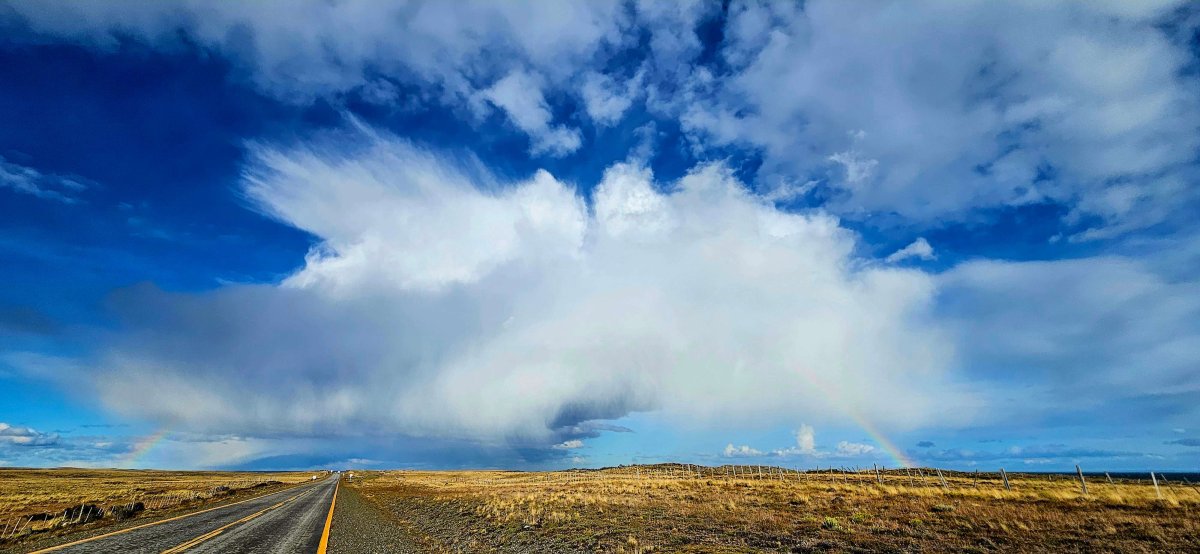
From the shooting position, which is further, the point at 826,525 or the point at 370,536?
the point at 826,525

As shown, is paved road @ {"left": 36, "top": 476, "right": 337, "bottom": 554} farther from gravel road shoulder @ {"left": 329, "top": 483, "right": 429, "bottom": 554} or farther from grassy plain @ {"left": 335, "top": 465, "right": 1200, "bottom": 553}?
grassy plain @ {"left": 335, "top": 465, "right": 1200, "bottom": 553}

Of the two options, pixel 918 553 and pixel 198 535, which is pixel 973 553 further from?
pixel 198 535

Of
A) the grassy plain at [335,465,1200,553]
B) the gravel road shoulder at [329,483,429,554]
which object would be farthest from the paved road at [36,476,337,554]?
the grassy plain at [335,465,1200,553]

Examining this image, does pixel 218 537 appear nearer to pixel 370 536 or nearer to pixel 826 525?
pixel 370 536

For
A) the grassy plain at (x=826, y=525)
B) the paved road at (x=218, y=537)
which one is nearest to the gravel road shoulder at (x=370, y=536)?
the grassy plain at (x=826, y=525)

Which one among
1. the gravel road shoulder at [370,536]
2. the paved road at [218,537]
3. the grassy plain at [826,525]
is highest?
the paved road at [218,537]

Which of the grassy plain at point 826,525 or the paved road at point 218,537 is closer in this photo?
the paved road at point 218,537

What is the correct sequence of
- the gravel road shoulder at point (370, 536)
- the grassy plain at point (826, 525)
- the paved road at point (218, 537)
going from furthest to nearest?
the gravel road shoulder at point (370, 536), the grassy plain at point (826, 525), the paved road at point (218, 537)

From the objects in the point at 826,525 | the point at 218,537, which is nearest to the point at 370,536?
the point at 218,537

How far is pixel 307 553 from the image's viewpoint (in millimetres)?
15133

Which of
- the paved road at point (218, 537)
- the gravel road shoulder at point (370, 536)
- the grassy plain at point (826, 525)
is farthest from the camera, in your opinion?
the gravel road shoulder at point (370, 536)

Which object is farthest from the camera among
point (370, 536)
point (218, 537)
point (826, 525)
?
point (826, 525)

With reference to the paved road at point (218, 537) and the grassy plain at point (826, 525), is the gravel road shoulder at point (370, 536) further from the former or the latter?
the paved road at point (218, 537)

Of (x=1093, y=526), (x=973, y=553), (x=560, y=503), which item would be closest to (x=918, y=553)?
(x=973, y=553)
